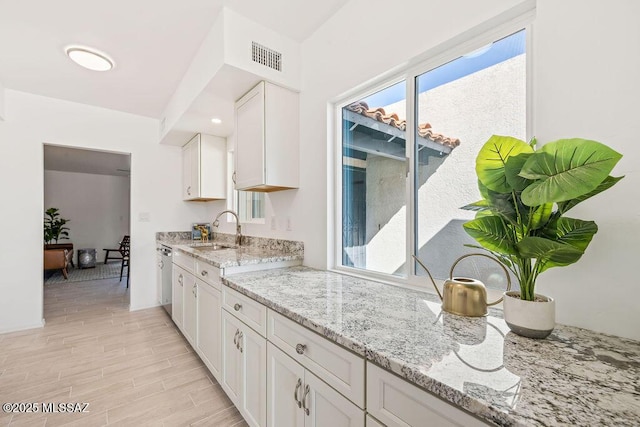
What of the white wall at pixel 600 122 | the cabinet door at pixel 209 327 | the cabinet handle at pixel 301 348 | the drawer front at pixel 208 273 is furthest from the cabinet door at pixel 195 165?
the white wall at pixel 600 122

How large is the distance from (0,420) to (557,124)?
3.24m

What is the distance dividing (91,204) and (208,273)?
25.9 ft

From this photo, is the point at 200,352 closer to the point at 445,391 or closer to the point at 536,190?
the point at 445,391

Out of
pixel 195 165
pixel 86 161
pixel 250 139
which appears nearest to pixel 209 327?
pixel 250 139

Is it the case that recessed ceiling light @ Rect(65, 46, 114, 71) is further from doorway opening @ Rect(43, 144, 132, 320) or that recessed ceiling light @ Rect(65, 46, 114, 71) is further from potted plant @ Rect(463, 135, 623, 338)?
doorway opening @ Rect(43, 144, 132, 320)

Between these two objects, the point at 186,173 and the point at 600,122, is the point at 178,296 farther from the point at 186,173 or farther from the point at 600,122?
the point at 600,122

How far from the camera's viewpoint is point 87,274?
18.4 feet

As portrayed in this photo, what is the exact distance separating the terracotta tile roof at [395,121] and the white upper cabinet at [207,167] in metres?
2.19

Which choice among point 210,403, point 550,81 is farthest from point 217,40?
point 210,403

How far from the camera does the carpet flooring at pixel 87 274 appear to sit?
16.4 ft

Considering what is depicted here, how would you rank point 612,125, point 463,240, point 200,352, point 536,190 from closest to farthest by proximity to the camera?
point 536,190 < point 612,125 < point 463,240 < point 200,352

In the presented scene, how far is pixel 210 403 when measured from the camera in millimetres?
1736

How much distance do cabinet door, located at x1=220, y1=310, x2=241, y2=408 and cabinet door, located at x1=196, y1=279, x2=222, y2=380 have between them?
10 centimetres

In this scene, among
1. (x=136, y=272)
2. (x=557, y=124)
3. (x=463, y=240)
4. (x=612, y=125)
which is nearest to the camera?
(x=612, y=125)
